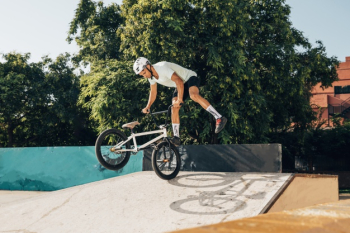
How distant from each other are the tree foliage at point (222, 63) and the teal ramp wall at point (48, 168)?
3979 mm

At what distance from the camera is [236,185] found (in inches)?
212

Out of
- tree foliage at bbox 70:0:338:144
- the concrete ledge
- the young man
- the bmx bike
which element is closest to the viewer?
the concrete ledge

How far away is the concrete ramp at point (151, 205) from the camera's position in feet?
13.6

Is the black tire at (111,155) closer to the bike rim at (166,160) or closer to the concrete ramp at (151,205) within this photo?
the concrete ramp at (151,205)

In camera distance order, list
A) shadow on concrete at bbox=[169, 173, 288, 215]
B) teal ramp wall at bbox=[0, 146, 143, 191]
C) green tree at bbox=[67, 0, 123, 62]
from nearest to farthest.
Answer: shadow on concrete at bbox=[169, 173, 288, 215] → teal ramp wall at bbox=[0, 146, 143, 191] → green tree at bbox=[67, 0, 123, 62]

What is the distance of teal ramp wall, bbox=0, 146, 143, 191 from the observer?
12922 millimetres

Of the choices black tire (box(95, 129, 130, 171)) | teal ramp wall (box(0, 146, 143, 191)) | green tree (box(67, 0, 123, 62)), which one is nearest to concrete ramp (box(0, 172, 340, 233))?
black tire (box(95, 129, 130, 171))

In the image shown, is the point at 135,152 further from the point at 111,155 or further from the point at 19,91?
the point at 19,91

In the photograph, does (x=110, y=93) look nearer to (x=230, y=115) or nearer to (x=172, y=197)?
(x=230, y=115)

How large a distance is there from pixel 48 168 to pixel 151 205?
32.8ft

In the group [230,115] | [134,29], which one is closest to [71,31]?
[134,29]

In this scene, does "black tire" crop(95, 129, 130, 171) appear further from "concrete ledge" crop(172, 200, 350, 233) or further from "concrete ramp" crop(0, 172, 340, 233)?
"concrete ledge" crop(172, 200, 350, 233)

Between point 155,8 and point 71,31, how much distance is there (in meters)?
10.0

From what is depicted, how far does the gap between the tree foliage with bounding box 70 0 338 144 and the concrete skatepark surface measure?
9857mm
